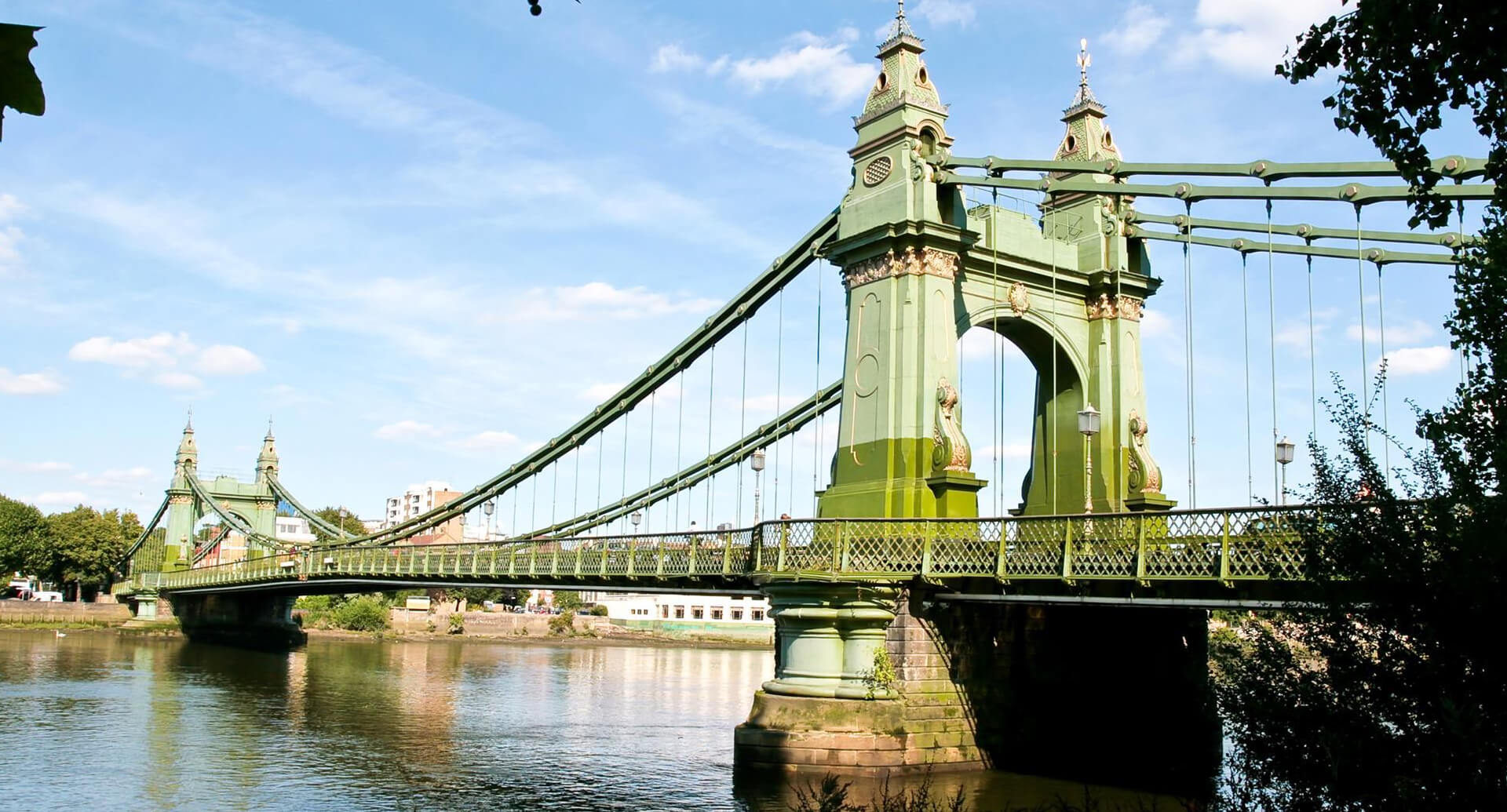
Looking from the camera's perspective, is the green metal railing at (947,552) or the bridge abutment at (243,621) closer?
the green metal railing at (947,552)

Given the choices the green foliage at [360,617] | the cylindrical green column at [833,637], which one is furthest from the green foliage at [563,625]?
the cylindrical green column at [833,637]

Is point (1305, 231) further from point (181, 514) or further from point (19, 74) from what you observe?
point (181, 514)

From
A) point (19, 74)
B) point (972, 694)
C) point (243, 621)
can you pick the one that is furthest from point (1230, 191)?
point (243, 621)

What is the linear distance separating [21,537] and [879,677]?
8656 cm

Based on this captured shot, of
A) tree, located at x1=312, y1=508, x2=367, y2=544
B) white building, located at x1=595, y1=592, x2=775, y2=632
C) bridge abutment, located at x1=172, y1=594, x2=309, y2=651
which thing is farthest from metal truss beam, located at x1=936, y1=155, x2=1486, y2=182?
tree, located at x1=312, y1=508, x2=367, y2=544

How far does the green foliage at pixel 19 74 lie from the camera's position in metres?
2.78

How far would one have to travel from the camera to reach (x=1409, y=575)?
995cm

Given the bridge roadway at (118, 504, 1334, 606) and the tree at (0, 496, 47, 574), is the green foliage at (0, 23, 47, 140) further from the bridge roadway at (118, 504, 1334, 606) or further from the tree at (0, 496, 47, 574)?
the tree at (0, 496, 47, 574)

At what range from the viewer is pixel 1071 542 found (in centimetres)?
2169

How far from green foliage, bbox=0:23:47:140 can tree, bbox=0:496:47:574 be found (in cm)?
10138

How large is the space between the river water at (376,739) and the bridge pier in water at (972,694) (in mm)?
902

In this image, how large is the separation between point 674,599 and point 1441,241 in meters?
105

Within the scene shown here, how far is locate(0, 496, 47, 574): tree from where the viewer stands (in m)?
90.9

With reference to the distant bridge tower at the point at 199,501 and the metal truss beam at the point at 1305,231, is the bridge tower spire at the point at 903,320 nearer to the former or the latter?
the metal truss beam at the point at 1305,231
